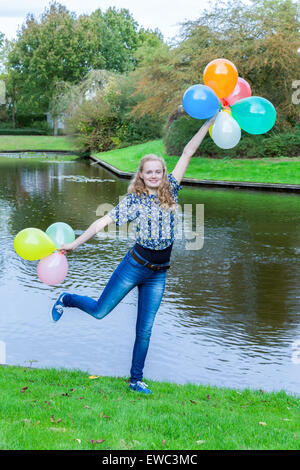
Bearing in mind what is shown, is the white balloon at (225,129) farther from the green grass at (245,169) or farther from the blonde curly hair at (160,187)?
the green grass at (245,169)

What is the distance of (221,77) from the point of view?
494 centimetres

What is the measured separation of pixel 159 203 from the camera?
4.04m

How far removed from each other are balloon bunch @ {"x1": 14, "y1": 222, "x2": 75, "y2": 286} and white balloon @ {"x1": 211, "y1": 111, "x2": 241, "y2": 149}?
1.57 m

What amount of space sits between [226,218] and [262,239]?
2.50 meters

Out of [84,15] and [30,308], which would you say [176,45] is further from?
[84,15]

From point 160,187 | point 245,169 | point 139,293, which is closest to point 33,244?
point 139,293

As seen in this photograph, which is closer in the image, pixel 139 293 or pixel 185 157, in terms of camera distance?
pixel 139 293

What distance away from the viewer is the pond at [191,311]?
202 inches

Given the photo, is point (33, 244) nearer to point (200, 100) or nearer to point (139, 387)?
point (139, 387)

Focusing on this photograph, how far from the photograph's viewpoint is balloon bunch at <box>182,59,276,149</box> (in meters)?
4.79

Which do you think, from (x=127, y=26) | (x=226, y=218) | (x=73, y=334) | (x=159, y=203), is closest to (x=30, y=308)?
(x=73, y=334)

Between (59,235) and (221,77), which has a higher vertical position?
(221,77)

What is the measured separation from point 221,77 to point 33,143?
47284 mm

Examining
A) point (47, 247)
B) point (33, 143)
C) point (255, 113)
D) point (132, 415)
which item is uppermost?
point (33, 143)
